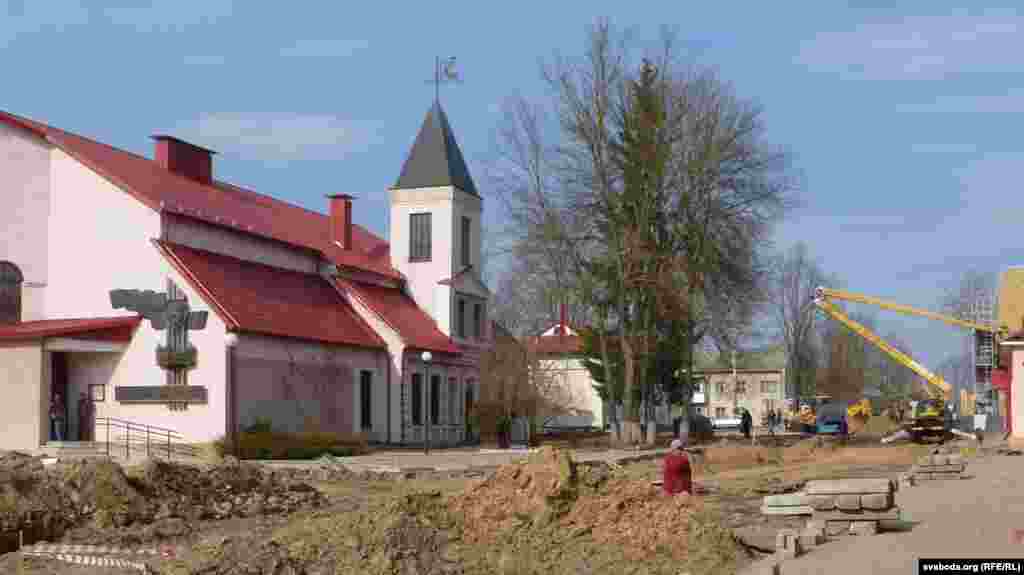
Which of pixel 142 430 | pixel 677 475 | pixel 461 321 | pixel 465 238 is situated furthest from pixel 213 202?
pixel 677 475

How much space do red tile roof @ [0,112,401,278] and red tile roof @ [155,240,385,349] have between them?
1315 millimetres

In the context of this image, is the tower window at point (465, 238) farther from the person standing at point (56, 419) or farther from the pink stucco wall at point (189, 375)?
the person standing at point (56, 419)

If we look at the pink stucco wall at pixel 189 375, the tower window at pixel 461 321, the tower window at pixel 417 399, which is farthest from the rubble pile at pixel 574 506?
the tower window at pixel 461 321

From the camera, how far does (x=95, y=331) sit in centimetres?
4009

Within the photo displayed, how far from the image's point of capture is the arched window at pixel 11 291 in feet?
139

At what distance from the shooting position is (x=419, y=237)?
5662 cm

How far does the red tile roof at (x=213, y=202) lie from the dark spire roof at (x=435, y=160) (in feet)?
12.8

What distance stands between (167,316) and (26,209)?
→ 6.49 metres

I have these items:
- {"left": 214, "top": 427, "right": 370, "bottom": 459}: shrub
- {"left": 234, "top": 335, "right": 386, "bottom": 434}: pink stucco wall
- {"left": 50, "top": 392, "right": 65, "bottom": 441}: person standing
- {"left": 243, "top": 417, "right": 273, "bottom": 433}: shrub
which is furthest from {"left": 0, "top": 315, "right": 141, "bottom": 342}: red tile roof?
{"left": 214, "top": 427, "right": 370, "bottom": 459}: shrub

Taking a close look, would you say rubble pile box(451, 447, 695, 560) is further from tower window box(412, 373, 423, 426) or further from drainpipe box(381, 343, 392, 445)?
tower window box(412, 373, 423, 426)

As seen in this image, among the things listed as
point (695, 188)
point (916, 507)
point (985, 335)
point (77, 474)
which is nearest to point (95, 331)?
point (77, 474)

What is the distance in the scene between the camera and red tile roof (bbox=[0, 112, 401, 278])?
139 feet

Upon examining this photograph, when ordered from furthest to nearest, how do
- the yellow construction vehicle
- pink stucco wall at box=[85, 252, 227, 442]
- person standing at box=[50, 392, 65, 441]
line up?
1. the yellow construction vehicle
2. pink stucco wall at box=[85, 252, 227, 442]
3. person standing at box=[50, 392, 65, 441]

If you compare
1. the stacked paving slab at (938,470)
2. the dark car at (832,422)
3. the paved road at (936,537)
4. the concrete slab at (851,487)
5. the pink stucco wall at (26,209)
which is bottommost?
the dark car at (832,422)
